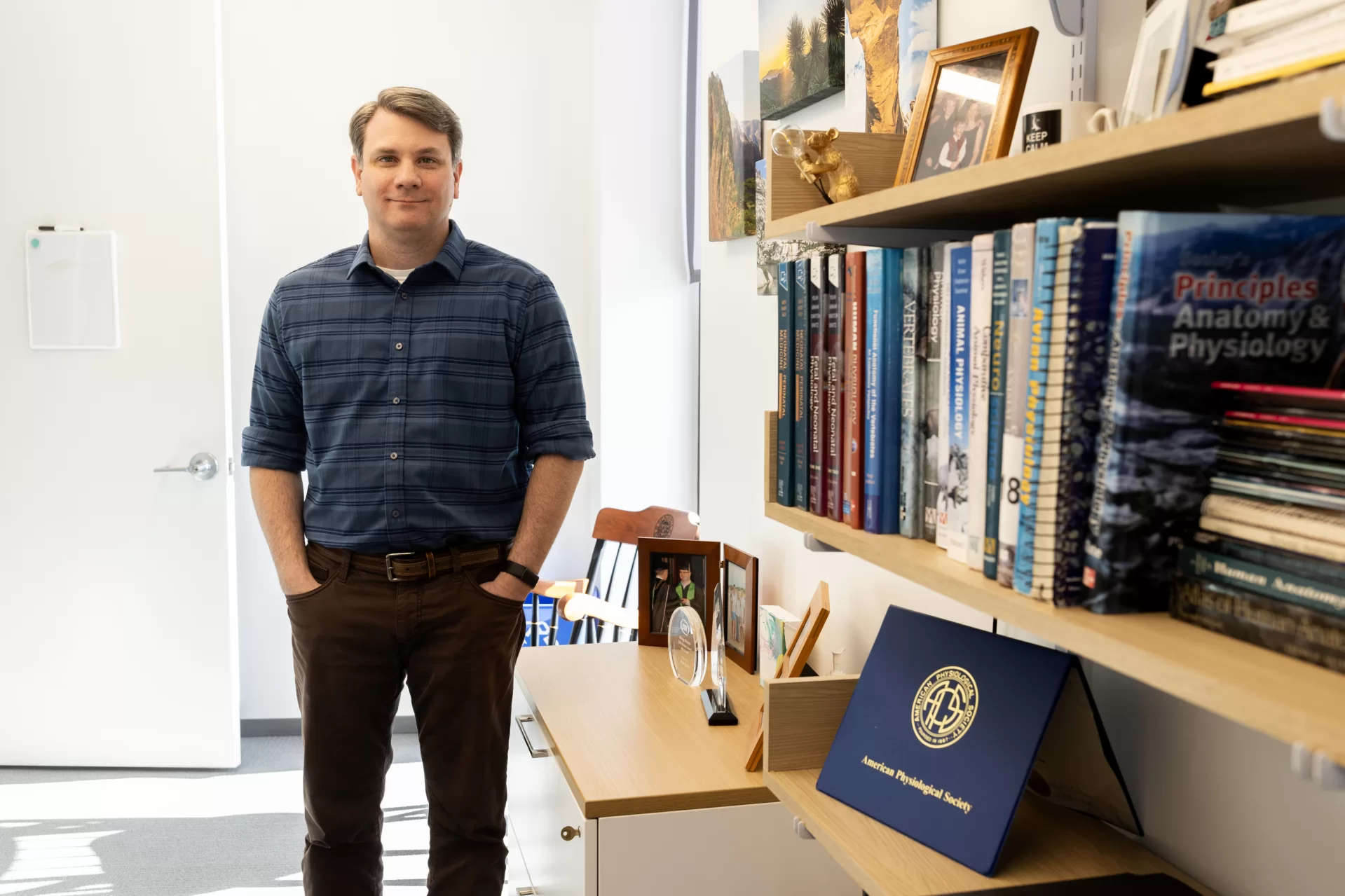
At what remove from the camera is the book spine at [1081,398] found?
27.3 inches

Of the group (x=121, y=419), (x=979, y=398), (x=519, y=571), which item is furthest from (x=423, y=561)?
(x=121, y=419)

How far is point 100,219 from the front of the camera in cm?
320

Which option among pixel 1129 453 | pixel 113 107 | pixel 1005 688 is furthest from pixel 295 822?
pixel 1129 453

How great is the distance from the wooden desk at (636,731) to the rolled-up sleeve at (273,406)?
2.16 ft

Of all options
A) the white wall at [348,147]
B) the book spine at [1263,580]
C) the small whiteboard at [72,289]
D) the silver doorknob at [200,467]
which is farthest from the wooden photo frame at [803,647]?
the small whiteboard at [72,289]

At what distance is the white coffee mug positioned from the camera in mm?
923

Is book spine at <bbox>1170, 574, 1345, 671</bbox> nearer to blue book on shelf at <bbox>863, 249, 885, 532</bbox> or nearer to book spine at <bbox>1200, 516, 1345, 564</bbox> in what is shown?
book spine at <bbox>1200, 516, 1345, 564</bbox>

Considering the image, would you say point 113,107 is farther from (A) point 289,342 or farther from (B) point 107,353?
(A) point 289,342

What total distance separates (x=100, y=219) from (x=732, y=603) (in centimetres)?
242

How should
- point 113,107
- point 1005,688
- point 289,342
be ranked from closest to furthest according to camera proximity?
point 1005,688, point 289,342, point 113,107

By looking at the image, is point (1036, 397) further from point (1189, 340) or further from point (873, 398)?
point (873, 398)

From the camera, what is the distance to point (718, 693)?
1.79 m

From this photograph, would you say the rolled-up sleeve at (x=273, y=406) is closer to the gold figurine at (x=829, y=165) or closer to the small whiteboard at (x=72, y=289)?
the gold figurine at (x=829, y=165)

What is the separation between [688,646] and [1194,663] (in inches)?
49.8
